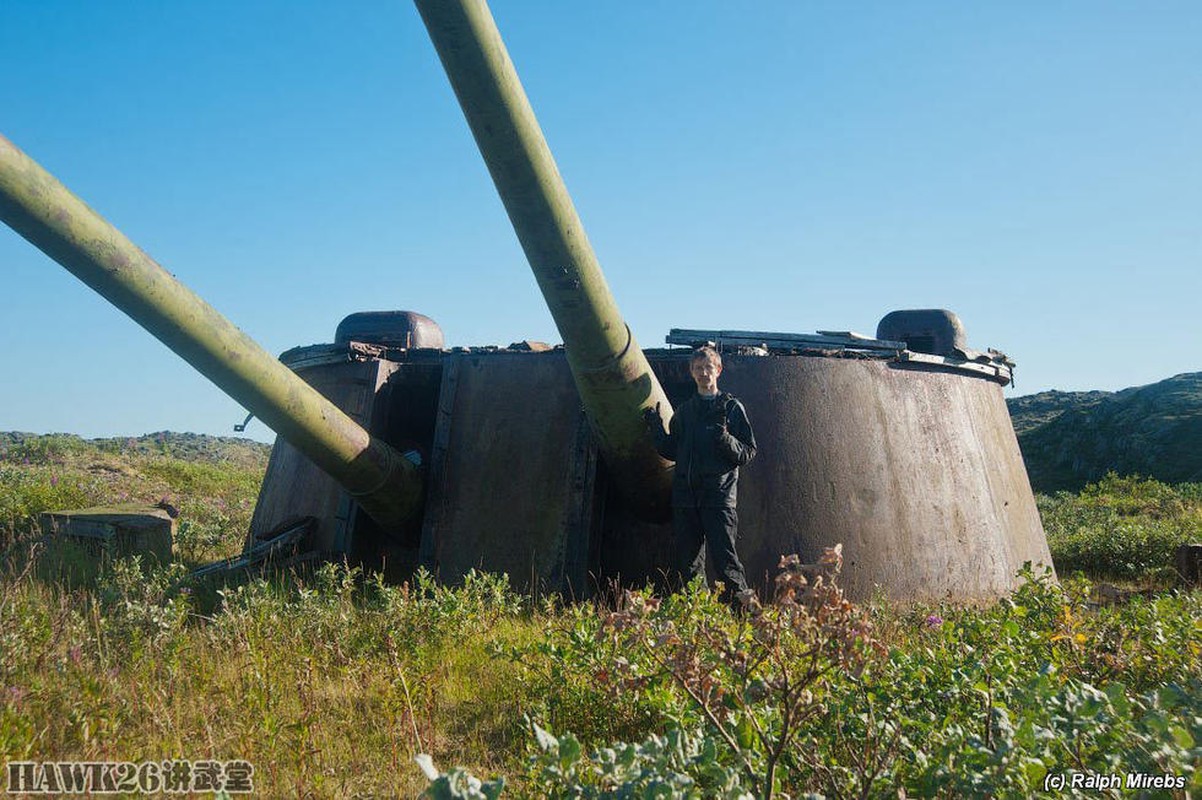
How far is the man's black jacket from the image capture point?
446cm

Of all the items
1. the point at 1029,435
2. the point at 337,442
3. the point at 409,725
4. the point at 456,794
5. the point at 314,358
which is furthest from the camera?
the point at 1029,435

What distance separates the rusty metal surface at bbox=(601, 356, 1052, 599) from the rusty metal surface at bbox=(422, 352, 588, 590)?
1.42 feet

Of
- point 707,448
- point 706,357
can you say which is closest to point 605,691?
point 707,448

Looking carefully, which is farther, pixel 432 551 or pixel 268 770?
pixel 432 551

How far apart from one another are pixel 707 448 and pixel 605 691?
1.77 m

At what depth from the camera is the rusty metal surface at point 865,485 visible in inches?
189

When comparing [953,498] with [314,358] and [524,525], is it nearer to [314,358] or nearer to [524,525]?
[524,525]

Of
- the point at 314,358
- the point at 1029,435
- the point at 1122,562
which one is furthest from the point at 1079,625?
the point at 1029,435

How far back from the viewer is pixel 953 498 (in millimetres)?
5109

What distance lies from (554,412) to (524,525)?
674 millimetres

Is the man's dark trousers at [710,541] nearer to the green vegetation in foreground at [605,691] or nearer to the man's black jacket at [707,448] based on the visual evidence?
the man's black jacket at [707,448]

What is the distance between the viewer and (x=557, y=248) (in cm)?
350

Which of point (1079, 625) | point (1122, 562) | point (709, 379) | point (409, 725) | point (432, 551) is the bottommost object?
point (1122, 562)

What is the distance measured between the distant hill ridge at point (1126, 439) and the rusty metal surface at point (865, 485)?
19941mm
